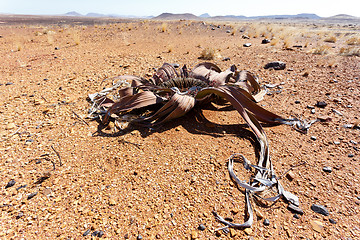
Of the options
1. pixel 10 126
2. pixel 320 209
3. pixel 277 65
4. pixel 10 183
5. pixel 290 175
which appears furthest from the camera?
pixel 277 65

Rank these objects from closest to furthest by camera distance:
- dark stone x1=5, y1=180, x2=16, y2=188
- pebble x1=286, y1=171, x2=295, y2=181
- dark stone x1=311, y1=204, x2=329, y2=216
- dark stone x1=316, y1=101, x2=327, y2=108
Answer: dark stone x1=311, y1=204, x2=329, y2=216
dark stone x1=5, y1=180, x2=16, y2=188
pebble x1=286, y1=171, x2=295, y2=181
dark stone x1=316, y1=101, x2=327, y2=108

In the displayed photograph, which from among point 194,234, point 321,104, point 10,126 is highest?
point 321,104

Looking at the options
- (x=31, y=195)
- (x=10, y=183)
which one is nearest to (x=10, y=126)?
(x=10, y=183)

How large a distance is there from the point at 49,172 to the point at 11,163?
50 centimetres

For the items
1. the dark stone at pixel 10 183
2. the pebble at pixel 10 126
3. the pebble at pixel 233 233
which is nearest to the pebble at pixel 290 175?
the pebble at pixel 233 233

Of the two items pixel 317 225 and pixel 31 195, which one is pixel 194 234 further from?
pixel 31 195

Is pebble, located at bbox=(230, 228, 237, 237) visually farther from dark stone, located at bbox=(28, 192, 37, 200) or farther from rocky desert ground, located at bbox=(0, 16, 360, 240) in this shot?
dark stone, located at bbox=(28, 192, 37, 200)

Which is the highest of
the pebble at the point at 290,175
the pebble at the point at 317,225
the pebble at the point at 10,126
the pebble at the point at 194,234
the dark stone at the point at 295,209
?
the pebble at the point at 10,126

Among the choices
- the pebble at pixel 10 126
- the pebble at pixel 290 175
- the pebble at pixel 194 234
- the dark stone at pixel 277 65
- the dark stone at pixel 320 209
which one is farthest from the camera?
the dark stone at pixel 277 65

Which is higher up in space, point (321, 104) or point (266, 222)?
point (321, 104)

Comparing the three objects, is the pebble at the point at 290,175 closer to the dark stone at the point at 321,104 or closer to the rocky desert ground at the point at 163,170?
the rocky desert ground at the point at 163,170

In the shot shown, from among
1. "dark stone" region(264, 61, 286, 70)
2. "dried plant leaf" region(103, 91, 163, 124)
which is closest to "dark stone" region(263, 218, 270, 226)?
"dried plant leaf" region(103, 91, 163, 124)

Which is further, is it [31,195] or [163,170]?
[163,170]

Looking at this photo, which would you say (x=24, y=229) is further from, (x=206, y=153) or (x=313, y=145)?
(x=313, y=145)
